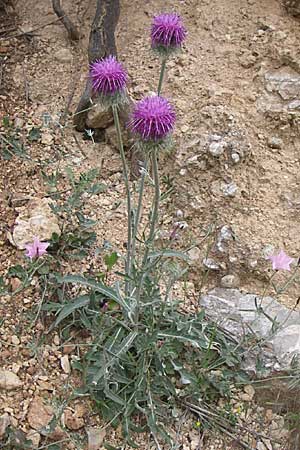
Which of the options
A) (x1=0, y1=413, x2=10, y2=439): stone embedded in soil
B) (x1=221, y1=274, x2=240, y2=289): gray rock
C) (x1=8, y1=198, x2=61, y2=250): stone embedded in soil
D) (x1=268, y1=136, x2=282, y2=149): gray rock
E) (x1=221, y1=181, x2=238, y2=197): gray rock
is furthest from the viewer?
(x1=268, y1=136, x2=282, y2=149): gray rock

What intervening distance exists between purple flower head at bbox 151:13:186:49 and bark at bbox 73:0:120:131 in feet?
2.81

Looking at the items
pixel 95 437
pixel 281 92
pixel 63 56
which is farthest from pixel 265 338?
pixel 63 56

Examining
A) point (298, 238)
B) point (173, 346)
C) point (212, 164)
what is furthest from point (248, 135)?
point (173, 346)

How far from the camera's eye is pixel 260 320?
263 centimetres

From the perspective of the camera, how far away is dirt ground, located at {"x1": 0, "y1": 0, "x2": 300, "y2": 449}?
9.17 ft

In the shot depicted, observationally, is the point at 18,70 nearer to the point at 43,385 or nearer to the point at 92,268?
the point at 92,268

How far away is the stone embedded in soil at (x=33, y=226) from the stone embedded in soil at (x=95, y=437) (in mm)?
744

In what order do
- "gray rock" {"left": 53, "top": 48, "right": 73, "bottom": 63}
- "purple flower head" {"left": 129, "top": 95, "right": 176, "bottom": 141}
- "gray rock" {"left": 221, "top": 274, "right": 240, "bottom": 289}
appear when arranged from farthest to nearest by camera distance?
"gray rock" {"left": 53, "top": 48, "right": 73, "bottom": 63}, "gray rock" {"left": 221, "top": 274, "right": 240, "bottom": 289}, "purple flower head" {"left": 129, "top": 95, "right": 176, "bottom": 141}

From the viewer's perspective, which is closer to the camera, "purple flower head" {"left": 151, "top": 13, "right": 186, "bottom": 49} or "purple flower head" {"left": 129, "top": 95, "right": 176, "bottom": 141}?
"purple flower head" {"left": 129, "top": 95, "right": 176, "bottom": 141}

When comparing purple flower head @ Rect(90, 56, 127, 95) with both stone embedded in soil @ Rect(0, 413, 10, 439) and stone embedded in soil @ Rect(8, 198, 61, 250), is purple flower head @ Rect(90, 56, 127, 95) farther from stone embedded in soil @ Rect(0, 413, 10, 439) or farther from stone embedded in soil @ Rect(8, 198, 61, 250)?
stone embedded in soil @ Rect(0, 413, 10, 439)

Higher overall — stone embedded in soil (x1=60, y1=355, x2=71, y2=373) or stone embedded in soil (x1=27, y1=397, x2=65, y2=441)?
stone embedded in soil (x1=60, y1=355, x2=71, y2=373)

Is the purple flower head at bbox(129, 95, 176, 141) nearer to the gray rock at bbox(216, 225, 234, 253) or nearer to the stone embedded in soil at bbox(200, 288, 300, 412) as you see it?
the stone embedded in soil at bbox(200, 288, 300, 412)

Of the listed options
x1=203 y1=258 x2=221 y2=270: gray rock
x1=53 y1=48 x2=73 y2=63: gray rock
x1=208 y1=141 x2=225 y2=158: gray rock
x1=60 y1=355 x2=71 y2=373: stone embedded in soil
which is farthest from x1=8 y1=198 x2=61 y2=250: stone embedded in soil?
x1=53 y1=48 x2=73 y2=63: gray rock

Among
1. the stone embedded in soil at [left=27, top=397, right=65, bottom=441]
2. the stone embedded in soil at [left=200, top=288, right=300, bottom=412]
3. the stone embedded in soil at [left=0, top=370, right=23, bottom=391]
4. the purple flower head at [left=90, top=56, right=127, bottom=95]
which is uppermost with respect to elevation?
the purple flower head at [left=90, top=56, right=127, bottom=95]
